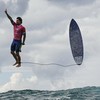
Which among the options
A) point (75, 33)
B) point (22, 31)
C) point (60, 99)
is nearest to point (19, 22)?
point (22, 31)

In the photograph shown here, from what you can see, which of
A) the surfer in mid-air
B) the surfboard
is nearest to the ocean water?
the surfboard

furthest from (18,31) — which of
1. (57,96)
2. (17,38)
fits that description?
(57,96)

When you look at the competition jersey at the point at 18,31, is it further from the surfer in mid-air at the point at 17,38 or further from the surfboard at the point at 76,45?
the surfboard at the point at 76,45

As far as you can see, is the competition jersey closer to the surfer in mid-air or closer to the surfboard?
the surfer in mid-air

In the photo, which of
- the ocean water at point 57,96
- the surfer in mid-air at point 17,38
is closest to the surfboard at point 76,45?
the ocean water at point 57,96

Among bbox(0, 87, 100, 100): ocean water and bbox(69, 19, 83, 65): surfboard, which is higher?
bbox(69, 19, 83, 65): surfboard

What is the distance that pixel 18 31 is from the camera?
26.0m

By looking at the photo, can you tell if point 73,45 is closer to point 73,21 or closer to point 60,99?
point 73,21

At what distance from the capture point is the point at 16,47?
26281 millimetres

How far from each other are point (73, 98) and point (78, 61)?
4.00 meters

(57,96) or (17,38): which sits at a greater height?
(17,38)

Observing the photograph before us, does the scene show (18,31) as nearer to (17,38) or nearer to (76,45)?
(17,38)

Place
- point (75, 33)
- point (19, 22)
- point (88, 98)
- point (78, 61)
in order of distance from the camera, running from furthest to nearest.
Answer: point (75, 33)
point (78, 61)
point (88, 98)
point (19, 22)

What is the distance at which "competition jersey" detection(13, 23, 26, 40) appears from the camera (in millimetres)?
26000
